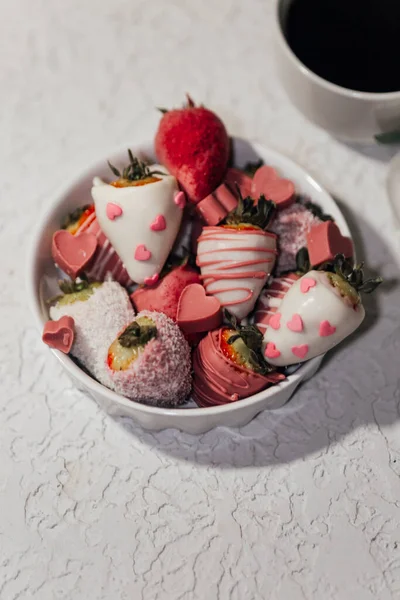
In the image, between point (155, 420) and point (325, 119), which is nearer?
point (155, 420)

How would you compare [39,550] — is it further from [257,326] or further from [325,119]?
[325,119]

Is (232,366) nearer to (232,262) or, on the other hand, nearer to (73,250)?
(232,262)

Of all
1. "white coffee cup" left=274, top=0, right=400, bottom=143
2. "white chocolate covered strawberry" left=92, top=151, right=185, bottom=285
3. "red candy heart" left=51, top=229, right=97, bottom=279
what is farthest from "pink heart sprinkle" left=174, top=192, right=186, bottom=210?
"white coffee cup" left=274, top=0, right=400, bottom=143

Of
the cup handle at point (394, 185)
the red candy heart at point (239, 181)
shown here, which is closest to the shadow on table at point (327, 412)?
the cup handle at point (394, 185)

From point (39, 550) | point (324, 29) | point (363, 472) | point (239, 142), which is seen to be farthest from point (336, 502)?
point (324, 29)

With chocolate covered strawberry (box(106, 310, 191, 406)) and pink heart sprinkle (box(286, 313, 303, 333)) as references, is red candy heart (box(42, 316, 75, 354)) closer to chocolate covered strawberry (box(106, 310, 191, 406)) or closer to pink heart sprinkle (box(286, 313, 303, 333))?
chocolate covered strawberry (box(106, 310, 191, 406))
